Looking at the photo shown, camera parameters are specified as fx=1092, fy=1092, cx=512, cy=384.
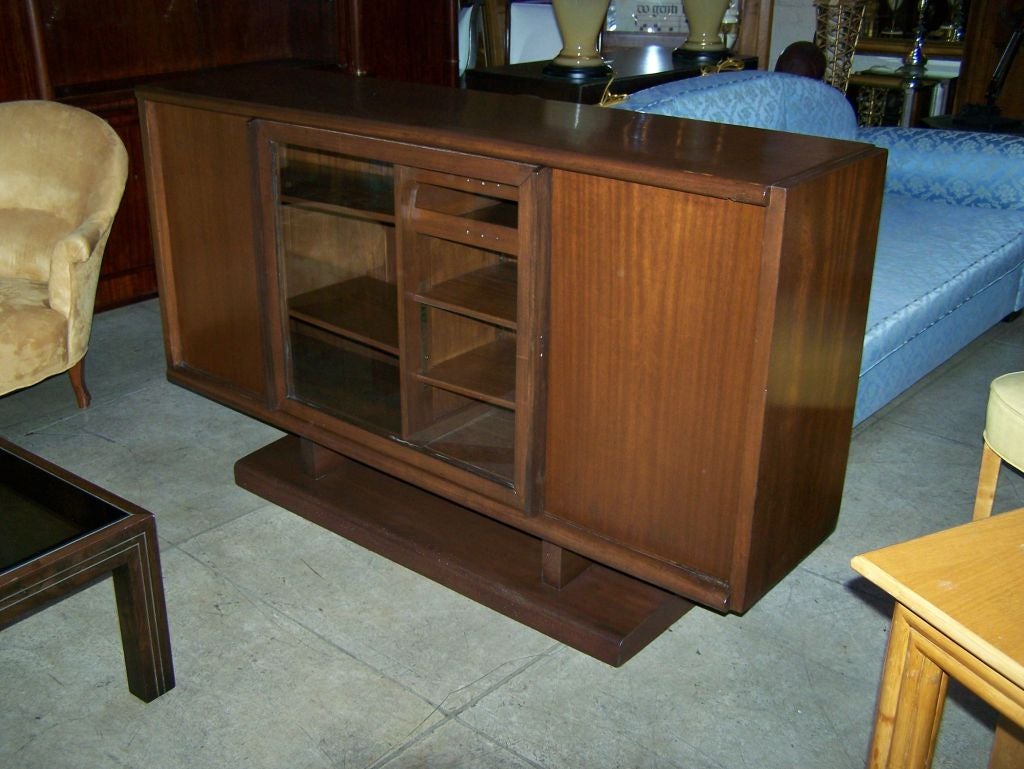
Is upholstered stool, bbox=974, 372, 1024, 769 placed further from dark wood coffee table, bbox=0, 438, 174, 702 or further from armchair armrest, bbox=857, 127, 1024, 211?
dark wood coffee table, bbox=0, 438, 174, 702

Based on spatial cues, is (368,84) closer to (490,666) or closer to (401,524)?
(401,524)

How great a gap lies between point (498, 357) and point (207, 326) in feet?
2.69

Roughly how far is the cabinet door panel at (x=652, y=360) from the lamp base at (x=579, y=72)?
1784 mm

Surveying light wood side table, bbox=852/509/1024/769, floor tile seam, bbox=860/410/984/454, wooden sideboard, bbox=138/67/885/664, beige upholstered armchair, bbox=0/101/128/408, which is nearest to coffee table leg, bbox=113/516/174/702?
wooden sideboard, bbox=138/67/885/664

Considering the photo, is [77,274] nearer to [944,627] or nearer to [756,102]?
[756,102]

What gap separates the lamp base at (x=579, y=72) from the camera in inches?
136

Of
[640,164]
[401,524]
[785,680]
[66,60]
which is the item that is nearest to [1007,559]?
[640,164]

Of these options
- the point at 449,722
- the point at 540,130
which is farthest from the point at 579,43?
the point at 449,722

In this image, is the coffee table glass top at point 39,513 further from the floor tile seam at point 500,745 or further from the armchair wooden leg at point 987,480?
the armchair wooden leg at point 987,480

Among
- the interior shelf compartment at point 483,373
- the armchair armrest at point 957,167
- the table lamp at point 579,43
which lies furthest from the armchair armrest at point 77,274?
the armchair armrest at point 957,167

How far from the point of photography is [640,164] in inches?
65.7

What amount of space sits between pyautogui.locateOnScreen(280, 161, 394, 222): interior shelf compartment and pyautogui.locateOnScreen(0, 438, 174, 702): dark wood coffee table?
0.71 meters

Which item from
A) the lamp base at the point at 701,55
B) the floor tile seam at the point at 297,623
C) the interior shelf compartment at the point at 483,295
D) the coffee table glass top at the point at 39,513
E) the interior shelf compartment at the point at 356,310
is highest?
the lamp base at the point at 701,55

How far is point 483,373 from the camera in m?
2.09
